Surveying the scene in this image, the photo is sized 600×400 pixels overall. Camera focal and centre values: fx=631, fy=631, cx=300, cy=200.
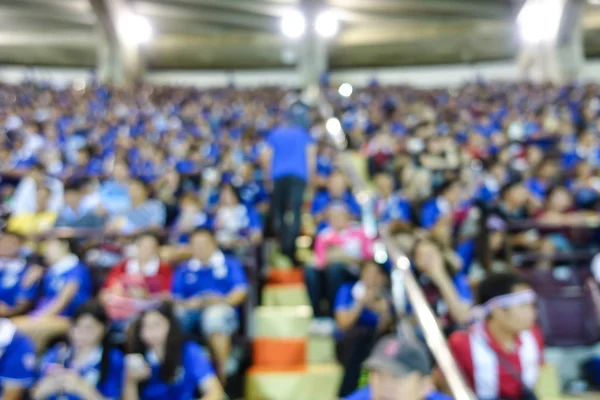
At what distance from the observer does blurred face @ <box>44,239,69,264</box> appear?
15.5ft

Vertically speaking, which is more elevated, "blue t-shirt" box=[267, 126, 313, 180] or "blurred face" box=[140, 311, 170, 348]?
"blue t-shirt" box=[267, 126, 313, 180]

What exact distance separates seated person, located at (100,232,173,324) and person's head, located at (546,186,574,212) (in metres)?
3.85

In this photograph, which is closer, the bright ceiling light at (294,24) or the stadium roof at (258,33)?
the bright ceiling light at (294,24)

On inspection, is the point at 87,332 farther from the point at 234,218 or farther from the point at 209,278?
the point at 234,218

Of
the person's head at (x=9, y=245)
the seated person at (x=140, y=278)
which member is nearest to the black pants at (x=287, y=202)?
the seated person at (x=140, y=278)

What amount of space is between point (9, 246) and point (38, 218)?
64.6 inches

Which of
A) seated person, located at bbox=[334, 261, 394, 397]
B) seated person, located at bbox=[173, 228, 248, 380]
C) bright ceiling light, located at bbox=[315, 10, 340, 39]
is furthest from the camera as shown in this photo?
bright ceiling light, located at bbox=[315, 10, 340, 39]

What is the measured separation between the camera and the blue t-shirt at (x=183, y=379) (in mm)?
3346

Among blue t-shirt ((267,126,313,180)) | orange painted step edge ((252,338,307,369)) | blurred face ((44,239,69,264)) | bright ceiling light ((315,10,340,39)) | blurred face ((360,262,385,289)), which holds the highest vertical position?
bright ceiling light ((315,10,340,39))

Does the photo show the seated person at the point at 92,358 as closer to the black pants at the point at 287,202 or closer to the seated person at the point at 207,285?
the seated person at the point at 207,285

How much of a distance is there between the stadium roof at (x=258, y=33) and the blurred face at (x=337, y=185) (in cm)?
1355

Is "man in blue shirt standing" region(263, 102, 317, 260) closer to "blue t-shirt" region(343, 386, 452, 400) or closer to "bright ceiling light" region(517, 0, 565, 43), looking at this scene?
"blue t-shirt" region(343, 386, 452, 400)

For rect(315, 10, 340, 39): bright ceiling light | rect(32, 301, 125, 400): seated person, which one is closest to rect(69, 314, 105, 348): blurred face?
rect(32, 301, 125, 400): seated person

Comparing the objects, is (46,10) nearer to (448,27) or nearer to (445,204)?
(448,27)
